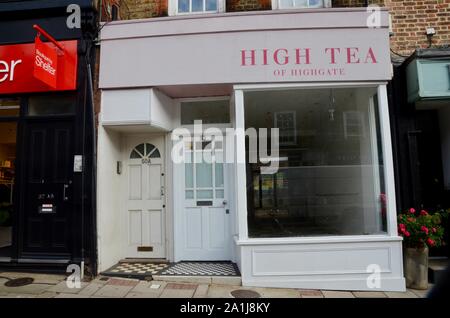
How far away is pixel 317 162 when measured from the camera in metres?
5.60

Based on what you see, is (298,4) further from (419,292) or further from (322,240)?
(419,292)

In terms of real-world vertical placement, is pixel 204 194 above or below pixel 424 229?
above

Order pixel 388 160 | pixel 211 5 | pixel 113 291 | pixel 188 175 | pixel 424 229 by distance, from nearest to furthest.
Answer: pixel 113 291, pixel 424 229, pixel 388 160, pixel 211 5, pixel 188 175

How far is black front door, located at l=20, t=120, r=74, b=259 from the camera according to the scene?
531 centimetres

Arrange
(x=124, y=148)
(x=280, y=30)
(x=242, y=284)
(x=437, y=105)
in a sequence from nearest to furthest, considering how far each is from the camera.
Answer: (x=242, y=284) < (x=280, y=30) < (x=437, y=105) < (x=124, y=148)

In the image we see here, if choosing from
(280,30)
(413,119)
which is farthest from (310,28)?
(413,119)

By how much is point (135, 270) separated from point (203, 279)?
1257mm

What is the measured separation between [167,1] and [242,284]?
17.1 ft

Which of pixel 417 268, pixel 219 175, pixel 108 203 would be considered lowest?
pixel 417 268

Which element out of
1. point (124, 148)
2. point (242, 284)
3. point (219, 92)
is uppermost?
point (219, 92)

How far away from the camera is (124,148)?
6.07 metres

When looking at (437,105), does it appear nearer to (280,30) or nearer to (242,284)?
(280,30)

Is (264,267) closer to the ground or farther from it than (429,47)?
closer to the ground

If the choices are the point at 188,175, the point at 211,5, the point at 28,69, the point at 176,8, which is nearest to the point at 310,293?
the point at 188,175
